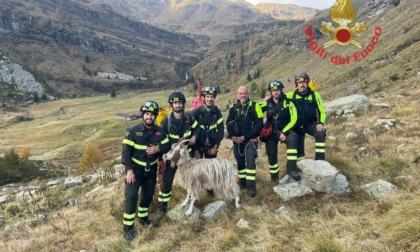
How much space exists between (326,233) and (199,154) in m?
4.96

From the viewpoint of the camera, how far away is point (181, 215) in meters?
8.64

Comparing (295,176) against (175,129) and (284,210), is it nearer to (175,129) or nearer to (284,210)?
(284,210)

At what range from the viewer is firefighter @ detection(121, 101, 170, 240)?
27.3 feet

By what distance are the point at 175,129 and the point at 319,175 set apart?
4.13 meters

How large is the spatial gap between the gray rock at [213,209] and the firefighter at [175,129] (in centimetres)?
131

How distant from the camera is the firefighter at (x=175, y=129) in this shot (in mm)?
9125

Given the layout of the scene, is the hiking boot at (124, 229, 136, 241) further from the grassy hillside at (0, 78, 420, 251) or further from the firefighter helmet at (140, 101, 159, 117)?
the firefighter helmet at (140, 101, 159, 117)

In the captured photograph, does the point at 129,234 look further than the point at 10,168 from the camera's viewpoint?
No

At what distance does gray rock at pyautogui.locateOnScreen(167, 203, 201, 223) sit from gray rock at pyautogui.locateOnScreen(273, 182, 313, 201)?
2.25 metres

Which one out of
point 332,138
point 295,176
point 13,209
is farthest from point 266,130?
point 13,209

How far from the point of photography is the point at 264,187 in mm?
9727

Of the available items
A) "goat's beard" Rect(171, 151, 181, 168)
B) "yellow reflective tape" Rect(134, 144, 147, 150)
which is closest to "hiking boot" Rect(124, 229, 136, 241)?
"goat's beard" Rect(171, 151, 181, 168)

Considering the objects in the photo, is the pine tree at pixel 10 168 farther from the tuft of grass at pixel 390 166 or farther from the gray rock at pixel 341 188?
the tuft of grass at pixel 390 166

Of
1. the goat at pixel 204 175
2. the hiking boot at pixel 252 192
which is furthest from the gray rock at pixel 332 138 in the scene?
the goat at pixel 204 175
